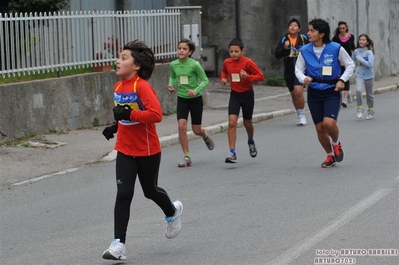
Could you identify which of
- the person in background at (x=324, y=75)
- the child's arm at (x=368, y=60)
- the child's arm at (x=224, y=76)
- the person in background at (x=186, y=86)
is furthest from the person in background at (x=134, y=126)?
the child's arm at (x=368, y=60)

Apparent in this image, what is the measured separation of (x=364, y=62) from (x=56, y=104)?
20.1ft

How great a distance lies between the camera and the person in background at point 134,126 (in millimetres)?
6727

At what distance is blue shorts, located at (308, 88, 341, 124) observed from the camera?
10828 mm

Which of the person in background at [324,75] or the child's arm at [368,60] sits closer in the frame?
the person in background at [324,75]

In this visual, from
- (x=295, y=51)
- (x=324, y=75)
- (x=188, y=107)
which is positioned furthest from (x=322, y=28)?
(x=295, y=51)

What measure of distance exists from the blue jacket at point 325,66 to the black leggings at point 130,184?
13.9ft

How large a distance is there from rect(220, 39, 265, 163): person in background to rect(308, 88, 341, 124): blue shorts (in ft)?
3.22

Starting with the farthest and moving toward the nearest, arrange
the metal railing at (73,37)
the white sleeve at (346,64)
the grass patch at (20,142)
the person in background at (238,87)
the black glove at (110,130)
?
the metal railing at (73,37)
the grass patch at (20,142)
the person in background at (238,87)
the white sleeve at (346,64)
the black glove at (110,130)

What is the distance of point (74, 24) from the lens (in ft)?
49.9

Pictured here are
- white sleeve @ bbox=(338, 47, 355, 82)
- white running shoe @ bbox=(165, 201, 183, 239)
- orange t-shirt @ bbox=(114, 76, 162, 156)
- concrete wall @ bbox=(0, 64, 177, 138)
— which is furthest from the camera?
concrete wall @ bbox=(0, 64, 177, 138)

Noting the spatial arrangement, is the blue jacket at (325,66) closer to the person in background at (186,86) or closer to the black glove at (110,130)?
the person in background at (186,86)

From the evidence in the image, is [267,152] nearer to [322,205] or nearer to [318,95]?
[318,95]

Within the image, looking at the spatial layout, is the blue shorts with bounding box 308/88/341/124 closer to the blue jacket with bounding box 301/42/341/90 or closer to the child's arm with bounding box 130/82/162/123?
the blue jacket with bounding box 301/42/341/90

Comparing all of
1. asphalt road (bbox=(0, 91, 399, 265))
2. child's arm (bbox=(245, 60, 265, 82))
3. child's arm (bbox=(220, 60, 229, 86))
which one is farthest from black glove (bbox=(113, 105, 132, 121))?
child's arm (bbox=(220, 60, 229, 86))
